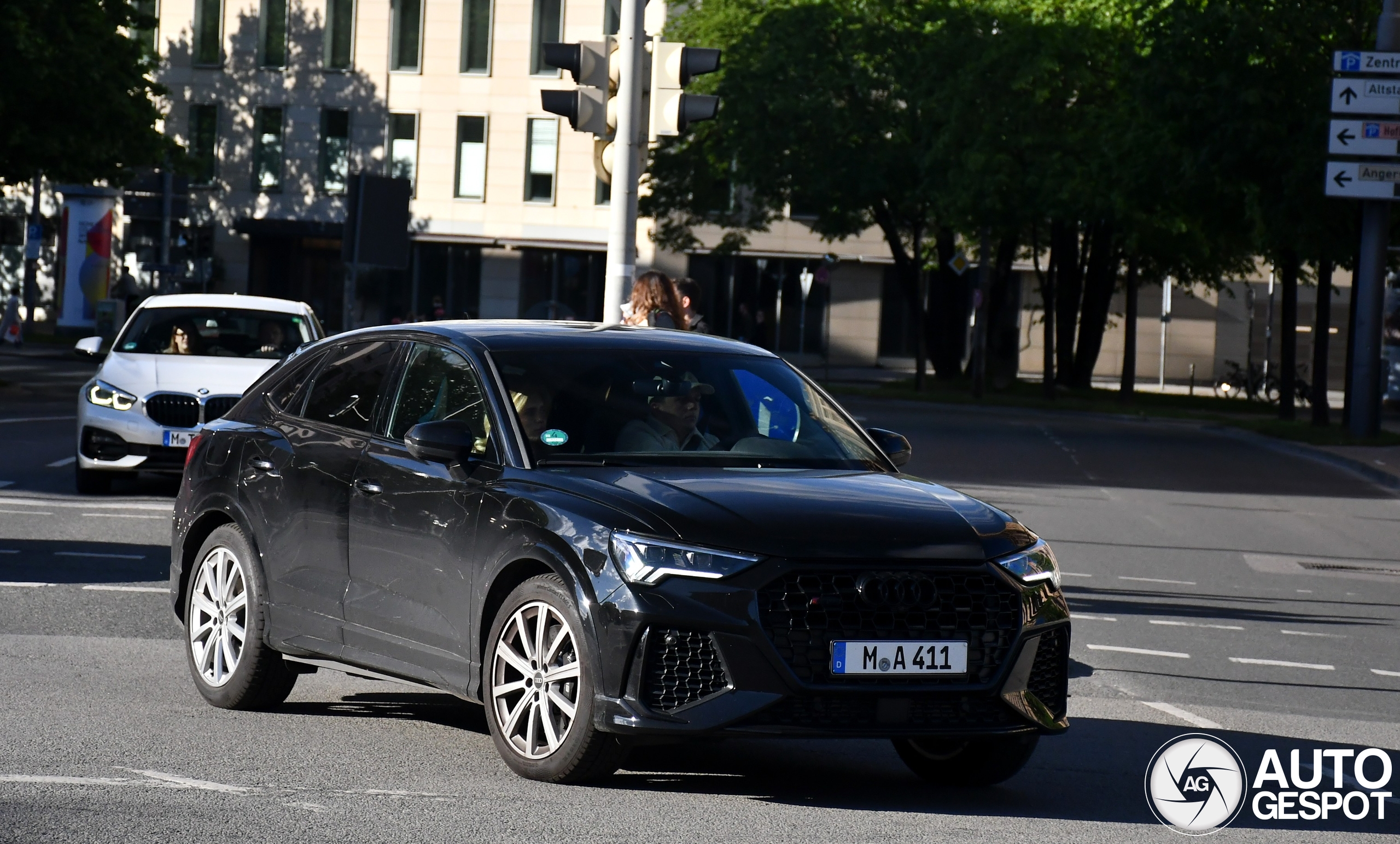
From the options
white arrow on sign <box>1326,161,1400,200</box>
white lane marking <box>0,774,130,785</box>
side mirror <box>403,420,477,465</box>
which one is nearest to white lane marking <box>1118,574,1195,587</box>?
side mirror <box>403,420,477,465</box>

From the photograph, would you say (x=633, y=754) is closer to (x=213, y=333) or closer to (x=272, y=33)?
(x=213, y=333)

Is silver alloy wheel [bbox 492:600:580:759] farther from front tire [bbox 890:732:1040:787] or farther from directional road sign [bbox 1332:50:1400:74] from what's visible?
directional road sign [bbox 1332:50:1400:74]

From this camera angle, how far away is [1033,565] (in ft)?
21.2

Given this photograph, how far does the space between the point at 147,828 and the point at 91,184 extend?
30880 millimetres

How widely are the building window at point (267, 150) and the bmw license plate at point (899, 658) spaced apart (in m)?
60.7

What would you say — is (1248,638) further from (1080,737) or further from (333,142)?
(333,142)

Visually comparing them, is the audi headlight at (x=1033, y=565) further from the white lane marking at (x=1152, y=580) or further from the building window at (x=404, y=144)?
the building window at (x=404, y=144)

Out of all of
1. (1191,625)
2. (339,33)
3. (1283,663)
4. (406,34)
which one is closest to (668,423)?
(1283,663)

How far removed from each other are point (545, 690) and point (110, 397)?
11.6m

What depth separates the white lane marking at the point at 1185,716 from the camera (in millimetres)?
8656

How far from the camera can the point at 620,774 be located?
6785 mm

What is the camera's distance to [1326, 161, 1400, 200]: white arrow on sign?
3262 centimetres

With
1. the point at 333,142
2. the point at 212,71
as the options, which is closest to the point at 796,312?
the point at 333,142

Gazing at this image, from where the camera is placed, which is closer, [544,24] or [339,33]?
[544,24]
